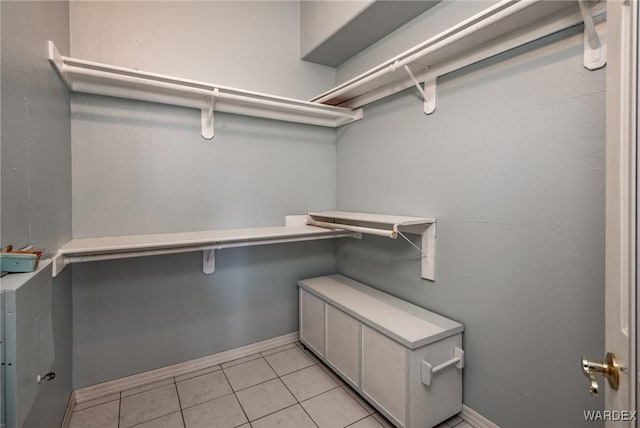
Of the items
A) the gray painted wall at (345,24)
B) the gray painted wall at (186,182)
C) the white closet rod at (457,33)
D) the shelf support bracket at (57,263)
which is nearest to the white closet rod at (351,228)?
the gray painted wall at (186,182)

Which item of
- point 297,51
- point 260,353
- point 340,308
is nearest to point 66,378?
point 260,353

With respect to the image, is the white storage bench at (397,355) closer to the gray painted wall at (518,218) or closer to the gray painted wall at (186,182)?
the gray painted wall at (518,218)

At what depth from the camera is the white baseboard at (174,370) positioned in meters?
1.79

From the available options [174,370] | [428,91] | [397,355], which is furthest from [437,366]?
[174,370]

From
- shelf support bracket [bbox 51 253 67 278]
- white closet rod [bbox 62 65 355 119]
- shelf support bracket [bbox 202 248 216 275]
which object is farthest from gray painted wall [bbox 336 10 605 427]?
shelf support bracket [bbox 51 253 67 278]

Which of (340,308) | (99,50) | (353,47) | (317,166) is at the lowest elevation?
(340,308)

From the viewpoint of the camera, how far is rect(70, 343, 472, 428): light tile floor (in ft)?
5.28

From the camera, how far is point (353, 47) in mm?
2250

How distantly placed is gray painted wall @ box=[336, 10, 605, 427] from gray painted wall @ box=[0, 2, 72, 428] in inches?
72.0

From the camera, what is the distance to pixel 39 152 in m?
1.13

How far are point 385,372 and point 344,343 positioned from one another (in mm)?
369

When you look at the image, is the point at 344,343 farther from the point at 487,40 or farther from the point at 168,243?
the point at 487,40

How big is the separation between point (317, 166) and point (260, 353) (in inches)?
62.6

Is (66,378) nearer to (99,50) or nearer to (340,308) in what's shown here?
(340,308)
